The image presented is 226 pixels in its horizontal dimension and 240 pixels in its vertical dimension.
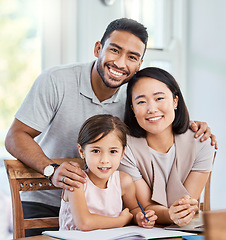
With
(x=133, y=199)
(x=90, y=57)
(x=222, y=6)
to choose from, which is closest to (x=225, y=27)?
(x=222, y=6)

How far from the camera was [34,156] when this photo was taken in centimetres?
148

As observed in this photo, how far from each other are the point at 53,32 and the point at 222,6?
3.99 feet

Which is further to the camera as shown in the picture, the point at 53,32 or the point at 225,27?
the point at 225,27

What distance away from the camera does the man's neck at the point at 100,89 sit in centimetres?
175

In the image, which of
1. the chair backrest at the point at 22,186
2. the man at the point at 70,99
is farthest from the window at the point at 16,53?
the chair backrest at the point at 22,186

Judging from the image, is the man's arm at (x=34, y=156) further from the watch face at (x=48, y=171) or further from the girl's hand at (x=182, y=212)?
the girl's hand at (x=182, y=212)

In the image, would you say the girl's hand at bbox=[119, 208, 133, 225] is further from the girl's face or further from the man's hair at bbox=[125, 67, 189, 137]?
the man's hair at bbox=[125, 67, 189, 137]

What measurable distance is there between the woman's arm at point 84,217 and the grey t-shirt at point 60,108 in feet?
1.55

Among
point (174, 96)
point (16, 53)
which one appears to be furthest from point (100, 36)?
point (174, 96)

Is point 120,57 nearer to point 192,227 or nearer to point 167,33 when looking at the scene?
point 192,227

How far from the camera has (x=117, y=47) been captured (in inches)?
63.7

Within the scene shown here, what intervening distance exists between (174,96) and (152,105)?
0.43 feet

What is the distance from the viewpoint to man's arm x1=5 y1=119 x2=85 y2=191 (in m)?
1.29

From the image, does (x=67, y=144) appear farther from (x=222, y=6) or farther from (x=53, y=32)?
(x=222, y=6)
